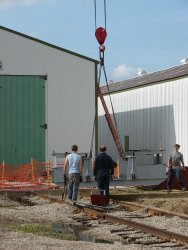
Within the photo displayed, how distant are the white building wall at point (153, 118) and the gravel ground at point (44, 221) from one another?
31.3 ft

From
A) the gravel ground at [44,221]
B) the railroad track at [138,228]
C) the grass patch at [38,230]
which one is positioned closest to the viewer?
the gravel ground at [44,221]

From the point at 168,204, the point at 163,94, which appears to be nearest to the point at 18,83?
the point at 163,94

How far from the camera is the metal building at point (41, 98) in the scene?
2878 cm

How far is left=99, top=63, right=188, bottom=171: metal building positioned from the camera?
95.6 feet

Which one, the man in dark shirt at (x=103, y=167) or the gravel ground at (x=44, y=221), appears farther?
the man in dark shirt at (x=103, y=167)

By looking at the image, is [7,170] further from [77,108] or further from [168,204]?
[168,204]

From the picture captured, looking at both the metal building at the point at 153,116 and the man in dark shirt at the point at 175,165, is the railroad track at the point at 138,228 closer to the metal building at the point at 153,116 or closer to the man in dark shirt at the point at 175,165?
the man in dark shirt at the point at 175,165

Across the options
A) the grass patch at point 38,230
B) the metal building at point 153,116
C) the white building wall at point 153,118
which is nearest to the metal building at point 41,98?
the metal building at point 153,116

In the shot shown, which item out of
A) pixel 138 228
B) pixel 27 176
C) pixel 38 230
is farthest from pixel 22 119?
pixel 138 228

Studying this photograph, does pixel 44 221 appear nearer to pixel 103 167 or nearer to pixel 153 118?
pixel 103 167

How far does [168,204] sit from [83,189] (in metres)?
5.85

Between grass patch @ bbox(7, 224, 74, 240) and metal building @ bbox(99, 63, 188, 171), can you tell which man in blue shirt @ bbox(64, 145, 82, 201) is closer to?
grass patch @ bbox(7, 224, 74, 240)

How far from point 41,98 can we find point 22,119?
1272mm

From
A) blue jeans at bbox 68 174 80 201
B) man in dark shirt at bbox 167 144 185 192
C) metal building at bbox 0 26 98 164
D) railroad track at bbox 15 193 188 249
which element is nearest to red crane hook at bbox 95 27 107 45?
metal building at bbox 0 26 98 164
